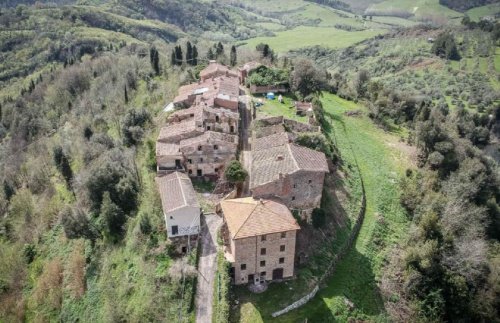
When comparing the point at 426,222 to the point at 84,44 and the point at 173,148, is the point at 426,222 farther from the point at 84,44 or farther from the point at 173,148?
the point at 84,44

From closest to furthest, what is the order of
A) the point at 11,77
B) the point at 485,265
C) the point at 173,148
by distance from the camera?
the point at 485,265 → the point at 173,148 → the point at 11,77

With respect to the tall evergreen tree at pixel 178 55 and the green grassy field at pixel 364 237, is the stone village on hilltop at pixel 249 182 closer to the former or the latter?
the green grassy field at pixel 364 237

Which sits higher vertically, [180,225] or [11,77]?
[180,225]

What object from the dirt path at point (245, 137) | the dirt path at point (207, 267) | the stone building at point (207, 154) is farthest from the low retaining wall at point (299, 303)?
the stone building at point (207, 154)

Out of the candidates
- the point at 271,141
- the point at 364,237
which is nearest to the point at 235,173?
the point at 271,141

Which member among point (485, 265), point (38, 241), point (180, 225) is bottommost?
point (38, 241)

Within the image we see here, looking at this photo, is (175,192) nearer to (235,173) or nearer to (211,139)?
(235,173)

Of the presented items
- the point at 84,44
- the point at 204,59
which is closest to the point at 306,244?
the point at 204,59
